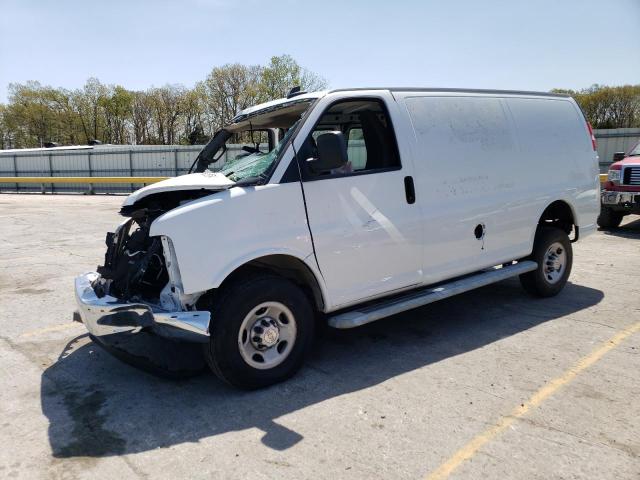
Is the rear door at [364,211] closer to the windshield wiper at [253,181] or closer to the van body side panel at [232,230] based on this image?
the van body side panel at [232,230]

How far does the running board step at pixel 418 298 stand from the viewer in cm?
396

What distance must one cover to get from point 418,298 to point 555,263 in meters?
2.47

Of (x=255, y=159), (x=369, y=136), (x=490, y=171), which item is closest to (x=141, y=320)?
(x=255, y=159)

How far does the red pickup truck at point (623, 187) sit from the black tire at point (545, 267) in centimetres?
552

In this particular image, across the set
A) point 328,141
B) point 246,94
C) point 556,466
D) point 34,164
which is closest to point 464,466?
point 556,466

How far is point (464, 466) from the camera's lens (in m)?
2.80

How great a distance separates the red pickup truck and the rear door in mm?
8080

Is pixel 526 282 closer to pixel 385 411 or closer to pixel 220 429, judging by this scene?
pixel 385 411

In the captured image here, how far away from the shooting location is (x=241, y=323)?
11.5 feet

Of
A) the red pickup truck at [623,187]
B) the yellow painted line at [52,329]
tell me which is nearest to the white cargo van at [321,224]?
the yellow painted line at [52,329]

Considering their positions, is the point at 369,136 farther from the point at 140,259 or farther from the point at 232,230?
the point at 140,259

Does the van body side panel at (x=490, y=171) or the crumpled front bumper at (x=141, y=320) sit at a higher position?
the van body side panel at (x=490, y=171)

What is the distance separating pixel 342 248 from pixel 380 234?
0.39 meters

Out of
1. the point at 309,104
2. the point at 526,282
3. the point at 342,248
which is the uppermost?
the point at 309,104
